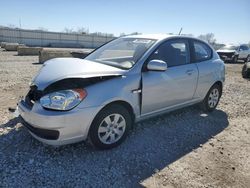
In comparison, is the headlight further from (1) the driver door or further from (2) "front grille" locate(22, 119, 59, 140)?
(1) the driver door

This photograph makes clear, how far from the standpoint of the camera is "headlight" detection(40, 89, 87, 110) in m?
2.98

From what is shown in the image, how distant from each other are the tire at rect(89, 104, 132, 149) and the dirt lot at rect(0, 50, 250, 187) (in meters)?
0.15

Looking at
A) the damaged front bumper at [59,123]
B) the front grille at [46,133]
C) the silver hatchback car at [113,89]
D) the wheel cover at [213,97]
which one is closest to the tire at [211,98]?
the wheel cover at [213,97]

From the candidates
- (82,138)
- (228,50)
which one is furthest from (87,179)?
(228,50)

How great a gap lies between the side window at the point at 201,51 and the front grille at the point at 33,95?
314 cm

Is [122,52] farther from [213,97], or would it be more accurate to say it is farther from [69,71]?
[213,97]

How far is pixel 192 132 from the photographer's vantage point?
445 cm

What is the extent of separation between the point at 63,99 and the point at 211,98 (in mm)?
3713

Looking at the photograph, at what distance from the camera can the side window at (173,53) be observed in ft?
13.3

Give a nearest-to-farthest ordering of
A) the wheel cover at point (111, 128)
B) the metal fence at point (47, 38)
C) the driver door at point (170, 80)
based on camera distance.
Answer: the wheel cover at point (111, 128) < the driver door at point (170, 80) < the metal fence at point (47, 38)

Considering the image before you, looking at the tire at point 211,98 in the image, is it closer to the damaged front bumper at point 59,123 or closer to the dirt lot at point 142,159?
the dirt lot at point 142,159

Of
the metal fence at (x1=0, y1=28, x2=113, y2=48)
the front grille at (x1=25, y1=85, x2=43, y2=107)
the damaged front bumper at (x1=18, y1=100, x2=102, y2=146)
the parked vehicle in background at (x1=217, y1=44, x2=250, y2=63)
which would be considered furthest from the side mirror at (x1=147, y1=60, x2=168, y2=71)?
the metal fence at (x1=0, y1=28, x2=113, y2=48)

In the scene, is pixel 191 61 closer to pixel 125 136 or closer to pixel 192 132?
pixel 192 132

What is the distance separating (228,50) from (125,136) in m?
20.0
